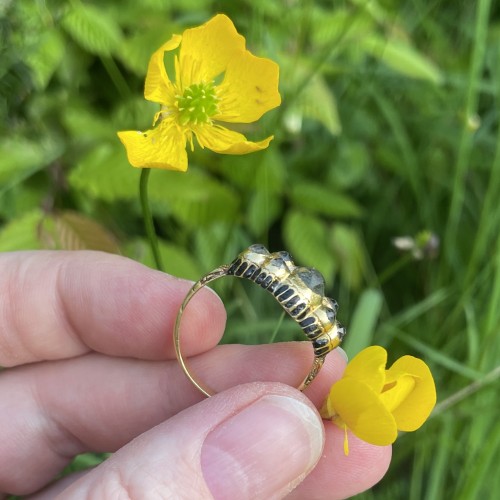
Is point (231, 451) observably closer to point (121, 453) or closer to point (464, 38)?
point (121, 453)

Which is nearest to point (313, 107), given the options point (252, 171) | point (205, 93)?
point (252, 171)

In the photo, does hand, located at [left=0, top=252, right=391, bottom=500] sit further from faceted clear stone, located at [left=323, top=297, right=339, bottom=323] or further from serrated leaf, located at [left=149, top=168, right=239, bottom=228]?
serrated leaf, located at [left=149, top=168, right=239, bottom=228]

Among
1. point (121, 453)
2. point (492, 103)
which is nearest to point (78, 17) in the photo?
point (121, 453)

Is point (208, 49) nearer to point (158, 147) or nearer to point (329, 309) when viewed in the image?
point (158, 147)

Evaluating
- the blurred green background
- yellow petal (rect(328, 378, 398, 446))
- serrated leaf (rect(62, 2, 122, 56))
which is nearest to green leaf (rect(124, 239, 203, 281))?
the blurred green background

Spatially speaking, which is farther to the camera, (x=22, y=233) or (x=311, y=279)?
(x=22, y=233)

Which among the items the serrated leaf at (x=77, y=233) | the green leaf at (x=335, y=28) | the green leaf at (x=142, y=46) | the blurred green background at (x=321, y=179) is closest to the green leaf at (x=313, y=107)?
the blurred green background at (x=321, y=179)
